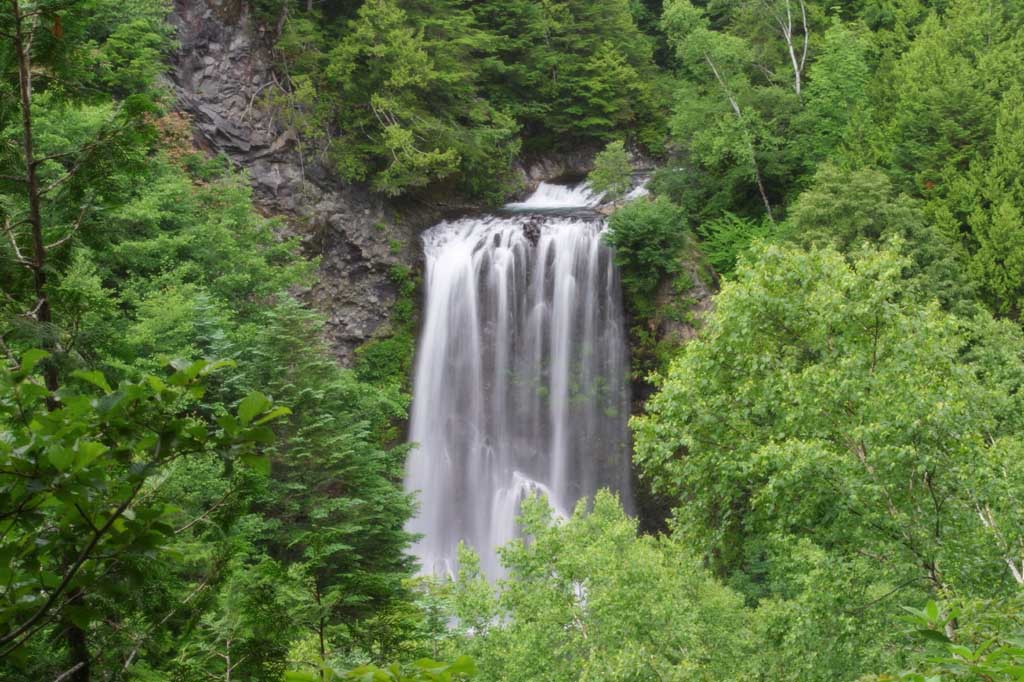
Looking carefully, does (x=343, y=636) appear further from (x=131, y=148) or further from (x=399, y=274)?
(x=399, y=274)

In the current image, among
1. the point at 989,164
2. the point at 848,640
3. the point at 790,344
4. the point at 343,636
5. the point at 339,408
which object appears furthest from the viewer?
the point at 989,164

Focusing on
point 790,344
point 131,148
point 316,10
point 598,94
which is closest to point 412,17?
point 316,10

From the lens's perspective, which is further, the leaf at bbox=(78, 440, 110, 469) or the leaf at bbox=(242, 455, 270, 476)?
the leaf at bbox=(242, 455, 270, 476)

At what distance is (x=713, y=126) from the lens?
22969 millimetres

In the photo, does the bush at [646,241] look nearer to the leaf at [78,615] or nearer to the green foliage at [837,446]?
the green foliage at [837,446]

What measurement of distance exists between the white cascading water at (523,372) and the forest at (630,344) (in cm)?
88

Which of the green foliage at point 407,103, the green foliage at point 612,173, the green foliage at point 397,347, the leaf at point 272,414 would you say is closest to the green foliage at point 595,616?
the leaf at point 272,414

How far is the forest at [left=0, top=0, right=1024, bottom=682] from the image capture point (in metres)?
2.62

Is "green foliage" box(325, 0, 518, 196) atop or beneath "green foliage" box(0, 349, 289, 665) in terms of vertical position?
beneath

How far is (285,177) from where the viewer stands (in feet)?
74.6

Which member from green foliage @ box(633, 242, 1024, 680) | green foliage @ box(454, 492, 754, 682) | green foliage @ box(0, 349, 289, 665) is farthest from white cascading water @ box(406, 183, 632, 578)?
green foliage @ box(0, 349, 289, 665)

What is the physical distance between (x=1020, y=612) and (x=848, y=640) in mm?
3156

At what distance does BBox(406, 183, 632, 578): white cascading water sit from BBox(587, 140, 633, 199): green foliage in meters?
1.74

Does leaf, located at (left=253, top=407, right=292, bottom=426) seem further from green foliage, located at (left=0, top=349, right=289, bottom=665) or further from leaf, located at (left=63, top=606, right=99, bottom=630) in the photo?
leaf, located at (left=63, top=606, right=99, bottom=630)
